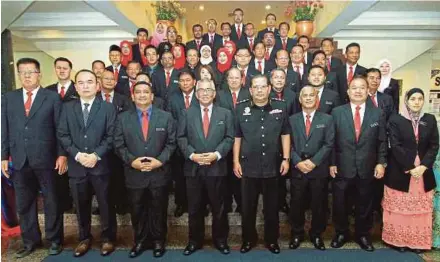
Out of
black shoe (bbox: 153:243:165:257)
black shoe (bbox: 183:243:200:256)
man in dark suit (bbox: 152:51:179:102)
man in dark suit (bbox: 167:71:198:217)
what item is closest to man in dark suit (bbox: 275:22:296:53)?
man in dark suit (bbox: 152:51:179:102)

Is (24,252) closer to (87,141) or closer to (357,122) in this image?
(87,141)

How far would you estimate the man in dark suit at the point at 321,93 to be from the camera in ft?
12.9

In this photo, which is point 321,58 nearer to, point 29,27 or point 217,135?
point 217,135

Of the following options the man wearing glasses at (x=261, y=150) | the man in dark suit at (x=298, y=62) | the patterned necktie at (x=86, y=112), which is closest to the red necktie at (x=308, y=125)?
the man wearing glasses at (x=261, y=150)

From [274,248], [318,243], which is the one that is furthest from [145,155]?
[318,243]

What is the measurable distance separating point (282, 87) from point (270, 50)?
1938 mm

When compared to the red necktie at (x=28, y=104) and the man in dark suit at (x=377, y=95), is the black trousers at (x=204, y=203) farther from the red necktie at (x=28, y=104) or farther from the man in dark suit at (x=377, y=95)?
the man in dark suit at (x=377, y=95)

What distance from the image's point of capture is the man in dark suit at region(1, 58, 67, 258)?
3.42 m

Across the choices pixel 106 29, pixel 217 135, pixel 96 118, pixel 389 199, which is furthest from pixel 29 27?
pixel 389 199

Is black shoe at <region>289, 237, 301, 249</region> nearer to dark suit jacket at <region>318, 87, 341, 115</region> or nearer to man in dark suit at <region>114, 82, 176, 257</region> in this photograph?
man in dark suit at <region>114, 82, 176, 257</region>

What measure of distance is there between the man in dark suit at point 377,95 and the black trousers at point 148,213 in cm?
238

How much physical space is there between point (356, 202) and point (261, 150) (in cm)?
107

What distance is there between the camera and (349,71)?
186 inches

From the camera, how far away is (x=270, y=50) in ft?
18.9
